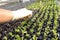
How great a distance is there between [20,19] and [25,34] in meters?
1.26

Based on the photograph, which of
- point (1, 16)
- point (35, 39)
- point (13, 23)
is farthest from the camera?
point (13, 23)

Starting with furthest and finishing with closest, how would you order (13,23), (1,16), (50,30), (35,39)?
(13,23) < (1,16) < (50,30) < (35,39)

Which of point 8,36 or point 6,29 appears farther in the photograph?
point 6,29

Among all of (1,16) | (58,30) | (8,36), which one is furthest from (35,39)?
(1,16)

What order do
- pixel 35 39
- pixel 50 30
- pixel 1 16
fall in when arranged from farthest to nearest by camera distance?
pixel 1 16, pixel 50 30, pixel 35 39

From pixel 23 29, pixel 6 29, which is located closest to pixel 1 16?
pixel 6 29

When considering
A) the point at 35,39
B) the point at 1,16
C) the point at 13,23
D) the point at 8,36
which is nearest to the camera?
the point at 35,39

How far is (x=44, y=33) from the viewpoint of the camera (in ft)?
12.4

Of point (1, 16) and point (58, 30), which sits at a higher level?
point (1, 16)

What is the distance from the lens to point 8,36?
3.75 metres

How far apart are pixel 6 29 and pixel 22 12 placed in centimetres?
91

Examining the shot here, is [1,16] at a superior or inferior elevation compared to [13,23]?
superior

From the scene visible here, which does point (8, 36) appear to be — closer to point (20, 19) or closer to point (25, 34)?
point (25, 34)

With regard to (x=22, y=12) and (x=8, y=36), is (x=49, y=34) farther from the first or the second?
(x=22, y=12)
